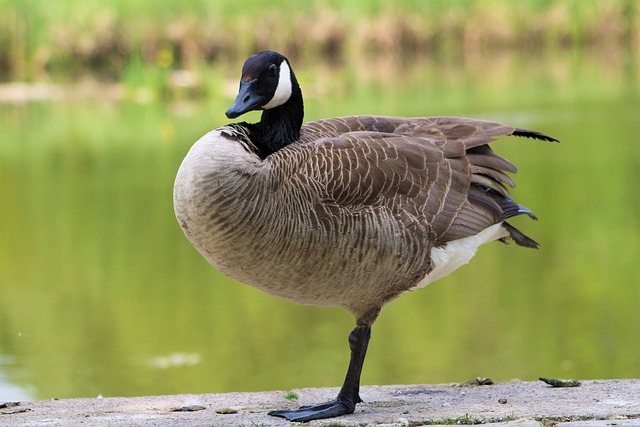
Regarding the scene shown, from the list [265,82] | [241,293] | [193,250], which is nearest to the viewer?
[265,82]

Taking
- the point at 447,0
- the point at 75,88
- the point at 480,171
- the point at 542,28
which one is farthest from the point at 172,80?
the point at 480,171

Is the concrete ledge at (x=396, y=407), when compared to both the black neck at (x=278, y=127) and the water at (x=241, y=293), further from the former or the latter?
the water at (x=241, y=293)

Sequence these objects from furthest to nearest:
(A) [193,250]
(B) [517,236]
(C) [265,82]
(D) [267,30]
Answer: (D) [267,30] < (A) [193,250] < (B) [517,236] < (C) [265,82]

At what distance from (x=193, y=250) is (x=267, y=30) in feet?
51.5

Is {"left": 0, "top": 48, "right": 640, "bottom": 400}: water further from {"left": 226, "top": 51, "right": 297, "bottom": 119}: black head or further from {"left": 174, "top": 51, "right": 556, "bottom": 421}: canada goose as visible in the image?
{"left": 226, "top": 51, "right": 297, "bottom": 119}: black head

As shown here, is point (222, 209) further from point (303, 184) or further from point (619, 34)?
point (619, 34)

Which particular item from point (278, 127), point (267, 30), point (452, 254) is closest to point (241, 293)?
point (452, 254)

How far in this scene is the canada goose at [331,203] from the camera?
4500 millimetres

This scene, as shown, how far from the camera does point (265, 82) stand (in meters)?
4.89

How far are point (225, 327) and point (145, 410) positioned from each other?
369 cm

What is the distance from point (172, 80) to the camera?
21781mm

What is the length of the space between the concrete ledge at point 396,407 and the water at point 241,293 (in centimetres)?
192

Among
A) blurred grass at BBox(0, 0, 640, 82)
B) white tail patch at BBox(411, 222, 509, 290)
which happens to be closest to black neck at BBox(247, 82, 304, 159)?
white tail patch at BBox(411, 222, 509, 290)

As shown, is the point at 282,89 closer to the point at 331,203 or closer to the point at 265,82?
the point at 265,82
